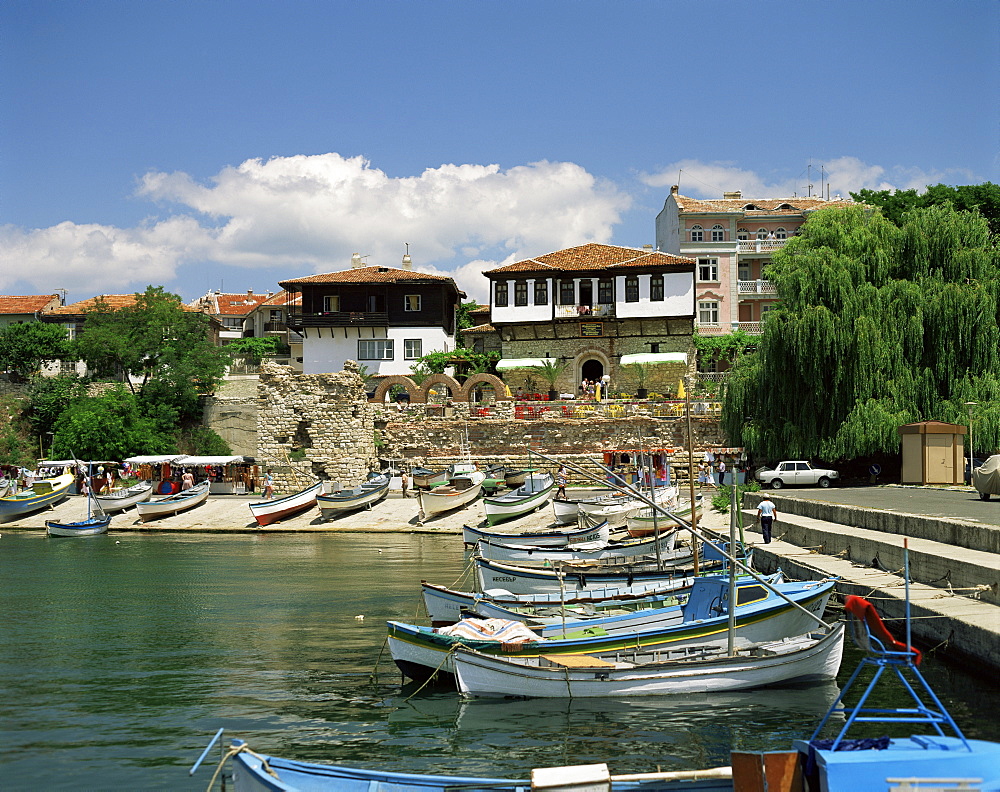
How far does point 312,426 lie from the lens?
128 ft

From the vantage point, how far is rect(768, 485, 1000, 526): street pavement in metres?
18.9

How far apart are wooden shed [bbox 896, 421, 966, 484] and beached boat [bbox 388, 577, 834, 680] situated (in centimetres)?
1606

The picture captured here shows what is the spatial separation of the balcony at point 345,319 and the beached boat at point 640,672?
43.4 m

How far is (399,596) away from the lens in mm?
19156

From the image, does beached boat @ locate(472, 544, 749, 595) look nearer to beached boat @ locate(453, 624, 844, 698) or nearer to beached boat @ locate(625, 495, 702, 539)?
beached boat @ locate(453, 624, 844, 698)

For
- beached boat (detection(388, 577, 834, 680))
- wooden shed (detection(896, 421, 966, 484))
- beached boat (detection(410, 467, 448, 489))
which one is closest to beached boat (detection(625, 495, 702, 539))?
wooden shed (detection(896, 421, 966, 484))

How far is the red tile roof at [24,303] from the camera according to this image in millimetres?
68250

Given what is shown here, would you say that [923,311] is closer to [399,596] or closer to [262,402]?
[399,596]

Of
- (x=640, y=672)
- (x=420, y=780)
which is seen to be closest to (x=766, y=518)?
(x=640, y=672)

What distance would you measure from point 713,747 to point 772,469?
25.7 metres

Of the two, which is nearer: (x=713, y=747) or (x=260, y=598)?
(x=713, y=747)

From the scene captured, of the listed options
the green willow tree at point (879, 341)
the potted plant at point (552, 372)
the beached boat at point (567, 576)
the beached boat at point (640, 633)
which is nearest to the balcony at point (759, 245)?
the potted plant at point (552, 372)

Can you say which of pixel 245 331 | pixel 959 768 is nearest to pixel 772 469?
pixel 959 768

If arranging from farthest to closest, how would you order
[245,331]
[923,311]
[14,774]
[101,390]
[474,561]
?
[245,331] → [101,390] → [923,311] → [474,561] → [14,774]
